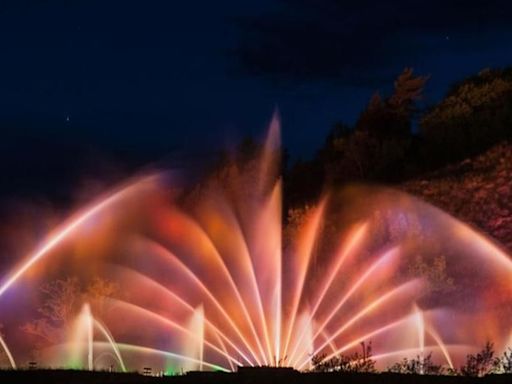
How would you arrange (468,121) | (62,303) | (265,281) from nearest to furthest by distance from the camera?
(265,281) → (62,303) → (468,121)

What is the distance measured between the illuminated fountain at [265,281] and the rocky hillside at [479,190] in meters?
0.92

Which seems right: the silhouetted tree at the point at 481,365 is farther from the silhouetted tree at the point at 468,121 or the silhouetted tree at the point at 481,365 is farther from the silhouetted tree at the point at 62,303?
the silhouetted tree at the point at 468,121

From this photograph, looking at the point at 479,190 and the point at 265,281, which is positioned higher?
the point at 479,190

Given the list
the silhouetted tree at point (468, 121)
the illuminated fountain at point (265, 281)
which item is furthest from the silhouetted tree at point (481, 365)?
the silhouetted tree at point (468, 121)

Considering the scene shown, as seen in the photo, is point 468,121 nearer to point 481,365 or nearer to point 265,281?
point 265,281

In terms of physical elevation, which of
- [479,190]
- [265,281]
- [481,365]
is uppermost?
[479,190]

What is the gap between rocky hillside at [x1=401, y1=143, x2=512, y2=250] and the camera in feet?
93.6

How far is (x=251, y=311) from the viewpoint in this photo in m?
24.8

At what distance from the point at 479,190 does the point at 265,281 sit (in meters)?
9.84

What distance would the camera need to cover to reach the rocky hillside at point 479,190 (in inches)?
1123

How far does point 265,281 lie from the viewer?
25.5 metres

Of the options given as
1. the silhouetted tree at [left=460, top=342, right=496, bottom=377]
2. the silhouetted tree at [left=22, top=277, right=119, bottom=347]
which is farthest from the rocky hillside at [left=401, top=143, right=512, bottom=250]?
the silhouetted tree at [left=460, top=342, right=496, bottom=377]

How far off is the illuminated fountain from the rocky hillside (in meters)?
0.92

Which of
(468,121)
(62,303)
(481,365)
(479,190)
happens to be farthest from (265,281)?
(468,121)
